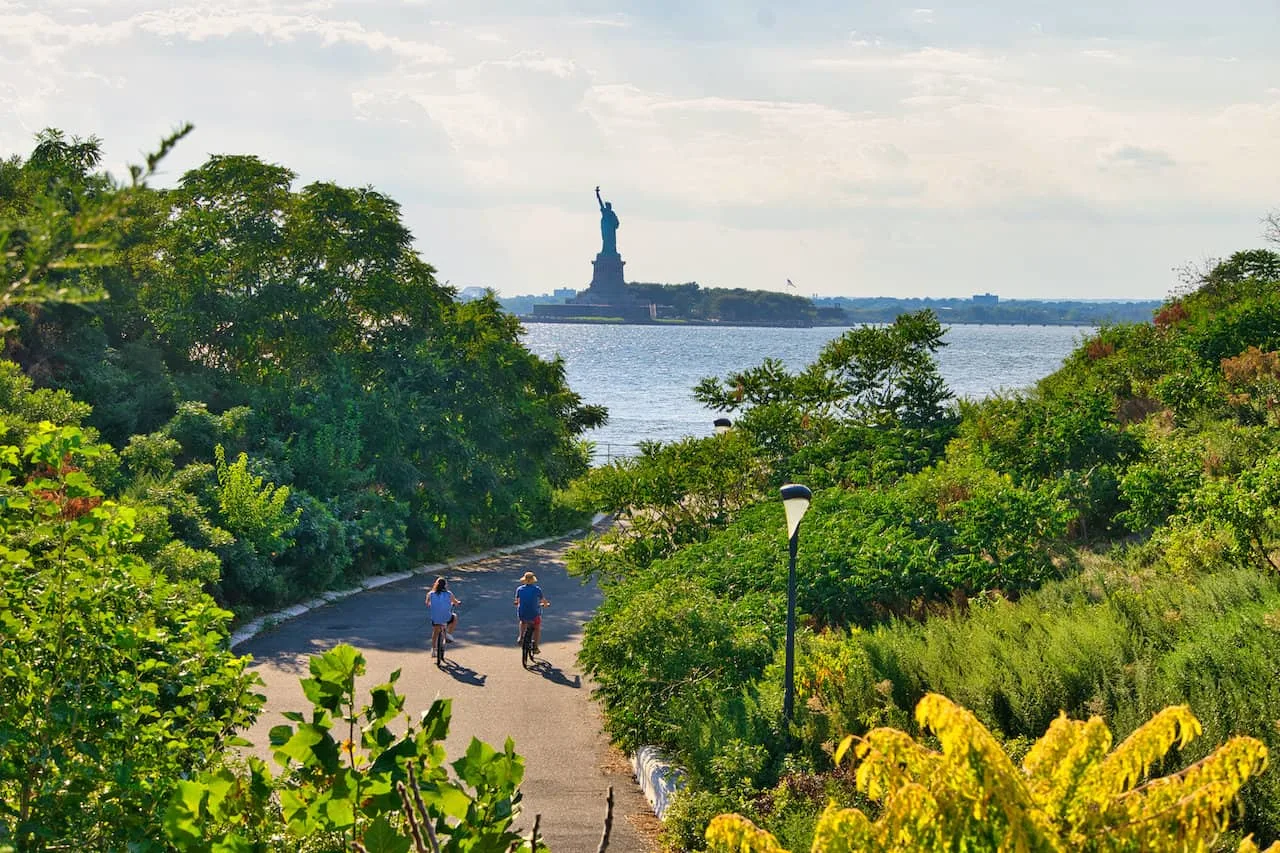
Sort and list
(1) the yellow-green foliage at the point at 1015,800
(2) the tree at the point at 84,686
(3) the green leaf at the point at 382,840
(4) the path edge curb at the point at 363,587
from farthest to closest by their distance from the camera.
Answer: (4) the path edge curb at the point at 363,587 → (2) the tree at the point at 84,686 → (1) the yellow-green foliage at the point at 1015,800 → (3) the green leaf at the point at 382,840

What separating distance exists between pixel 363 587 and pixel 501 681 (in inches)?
306

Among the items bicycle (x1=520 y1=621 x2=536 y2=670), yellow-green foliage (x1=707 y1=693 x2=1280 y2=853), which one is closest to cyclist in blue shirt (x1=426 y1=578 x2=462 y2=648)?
bicycle (x1=520 y1=621 x2=536 y2=670)

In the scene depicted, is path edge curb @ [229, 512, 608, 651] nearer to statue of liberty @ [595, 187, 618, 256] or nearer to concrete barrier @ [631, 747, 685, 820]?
concrete barrier @ [631, 747, 685, 820]

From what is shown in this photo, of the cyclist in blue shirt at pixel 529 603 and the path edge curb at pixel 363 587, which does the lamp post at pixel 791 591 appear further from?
the path edge curb at pixel 363 587

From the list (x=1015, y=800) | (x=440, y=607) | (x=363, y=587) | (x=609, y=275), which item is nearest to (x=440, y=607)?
(x=440, y=607)

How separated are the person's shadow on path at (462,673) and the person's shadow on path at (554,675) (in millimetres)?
791

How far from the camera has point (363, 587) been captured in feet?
76.0

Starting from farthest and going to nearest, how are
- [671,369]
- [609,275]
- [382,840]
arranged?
[609,275] < [671,369] < [382,840]

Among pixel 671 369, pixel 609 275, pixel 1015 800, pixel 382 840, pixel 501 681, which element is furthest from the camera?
pixel 609 275

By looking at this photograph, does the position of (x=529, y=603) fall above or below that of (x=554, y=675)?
above

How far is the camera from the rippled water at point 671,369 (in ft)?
232

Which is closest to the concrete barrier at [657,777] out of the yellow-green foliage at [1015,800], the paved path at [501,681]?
the paved path at [501,681]

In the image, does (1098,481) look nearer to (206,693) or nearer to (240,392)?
(206,693)

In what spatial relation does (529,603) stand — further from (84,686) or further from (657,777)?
(84,686)
